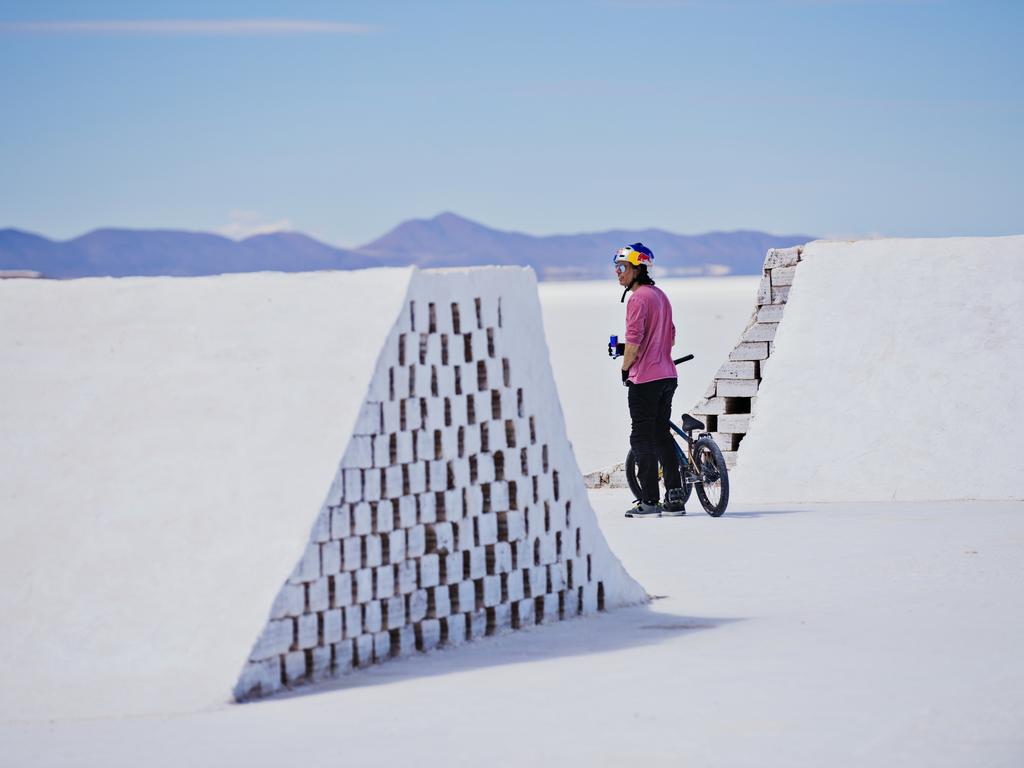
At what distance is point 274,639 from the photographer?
587cm

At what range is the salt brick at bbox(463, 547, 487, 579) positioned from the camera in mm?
6855

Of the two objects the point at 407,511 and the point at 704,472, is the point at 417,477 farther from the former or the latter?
the point at 704,472

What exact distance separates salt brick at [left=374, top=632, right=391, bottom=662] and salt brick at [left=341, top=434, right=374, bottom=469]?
67 centimetres

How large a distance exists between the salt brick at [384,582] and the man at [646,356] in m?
4.28

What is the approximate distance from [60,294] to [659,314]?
14.0 ft

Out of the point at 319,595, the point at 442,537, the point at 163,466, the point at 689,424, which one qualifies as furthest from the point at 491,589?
the point at 689,424

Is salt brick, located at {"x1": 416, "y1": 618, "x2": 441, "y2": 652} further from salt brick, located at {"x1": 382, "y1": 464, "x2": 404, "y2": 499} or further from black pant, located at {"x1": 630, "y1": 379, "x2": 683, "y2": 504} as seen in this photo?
black pant, located at {"x1": 630, "y1": 379, "x2": 683, "y2": 504}

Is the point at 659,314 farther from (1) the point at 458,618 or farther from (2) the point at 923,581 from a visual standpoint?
(1) the point at 458,618

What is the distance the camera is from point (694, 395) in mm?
29812

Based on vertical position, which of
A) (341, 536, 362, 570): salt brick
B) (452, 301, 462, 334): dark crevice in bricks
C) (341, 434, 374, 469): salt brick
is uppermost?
(452, 301, 462, 334): dark crevice in bricks

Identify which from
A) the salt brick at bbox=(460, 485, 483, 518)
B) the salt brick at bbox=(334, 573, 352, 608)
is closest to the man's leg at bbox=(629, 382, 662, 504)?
the salt brick at bbox=(460, 485, 483, 518)

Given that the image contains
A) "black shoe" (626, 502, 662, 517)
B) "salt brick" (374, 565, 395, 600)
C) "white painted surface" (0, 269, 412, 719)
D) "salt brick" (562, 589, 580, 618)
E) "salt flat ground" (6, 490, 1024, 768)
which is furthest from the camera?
"black shoe" (626, 502, 662, 517)

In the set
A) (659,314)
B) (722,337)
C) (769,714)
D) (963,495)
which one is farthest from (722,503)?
(722,337)

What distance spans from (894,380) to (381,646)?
7.83 m
